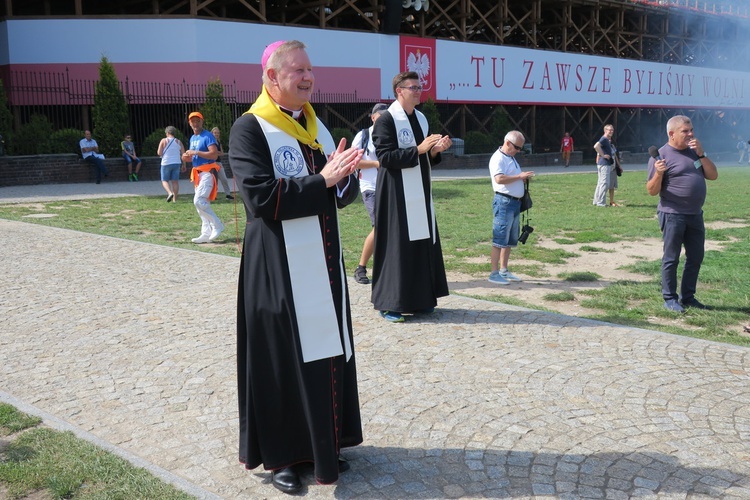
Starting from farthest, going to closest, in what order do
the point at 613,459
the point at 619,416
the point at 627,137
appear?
the point at 627,137
the point at 619,416
the point at 613,459

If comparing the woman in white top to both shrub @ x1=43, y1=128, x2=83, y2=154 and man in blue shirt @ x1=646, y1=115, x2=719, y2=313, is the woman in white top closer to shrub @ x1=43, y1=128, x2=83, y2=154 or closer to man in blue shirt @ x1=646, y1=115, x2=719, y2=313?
shrub @ x1=43, y1=128, x2=83, y2=154

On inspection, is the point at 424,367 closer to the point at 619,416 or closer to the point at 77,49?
the point at 619,416

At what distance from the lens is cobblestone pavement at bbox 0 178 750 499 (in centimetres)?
366

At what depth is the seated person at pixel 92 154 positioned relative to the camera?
71.1 feet

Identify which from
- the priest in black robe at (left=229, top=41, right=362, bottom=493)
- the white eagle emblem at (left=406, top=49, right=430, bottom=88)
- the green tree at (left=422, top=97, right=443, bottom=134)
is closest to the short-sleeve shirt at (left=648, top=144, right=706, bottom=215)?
the priest in black robe at (left=229, top=41, right=362, bottom=493)

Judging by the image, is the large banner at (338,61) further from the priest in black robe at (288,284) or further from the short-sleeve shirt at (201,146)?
the priest in black robe at (288,284)

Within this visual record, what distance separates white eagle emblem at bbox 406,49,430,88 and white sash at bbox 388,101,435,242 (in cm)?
2383

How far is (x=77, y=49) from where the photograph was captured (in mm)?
24094

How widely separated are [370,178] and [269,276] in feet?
14.2

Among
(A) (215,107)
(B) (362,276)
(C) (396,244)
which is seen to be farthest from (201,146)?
(A) (215,107)

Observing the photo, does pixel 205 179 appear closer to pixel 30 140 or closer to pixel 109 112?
pixel 30 140

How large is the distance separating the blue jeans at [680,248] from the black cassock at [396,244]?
2.18 m

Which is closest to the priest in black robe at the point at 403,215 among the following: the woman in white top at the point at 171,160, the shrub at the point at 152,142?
the woman in white top at the point at 171,160

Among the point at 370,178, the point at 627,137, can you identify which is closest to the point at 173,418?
the point at 370,178
